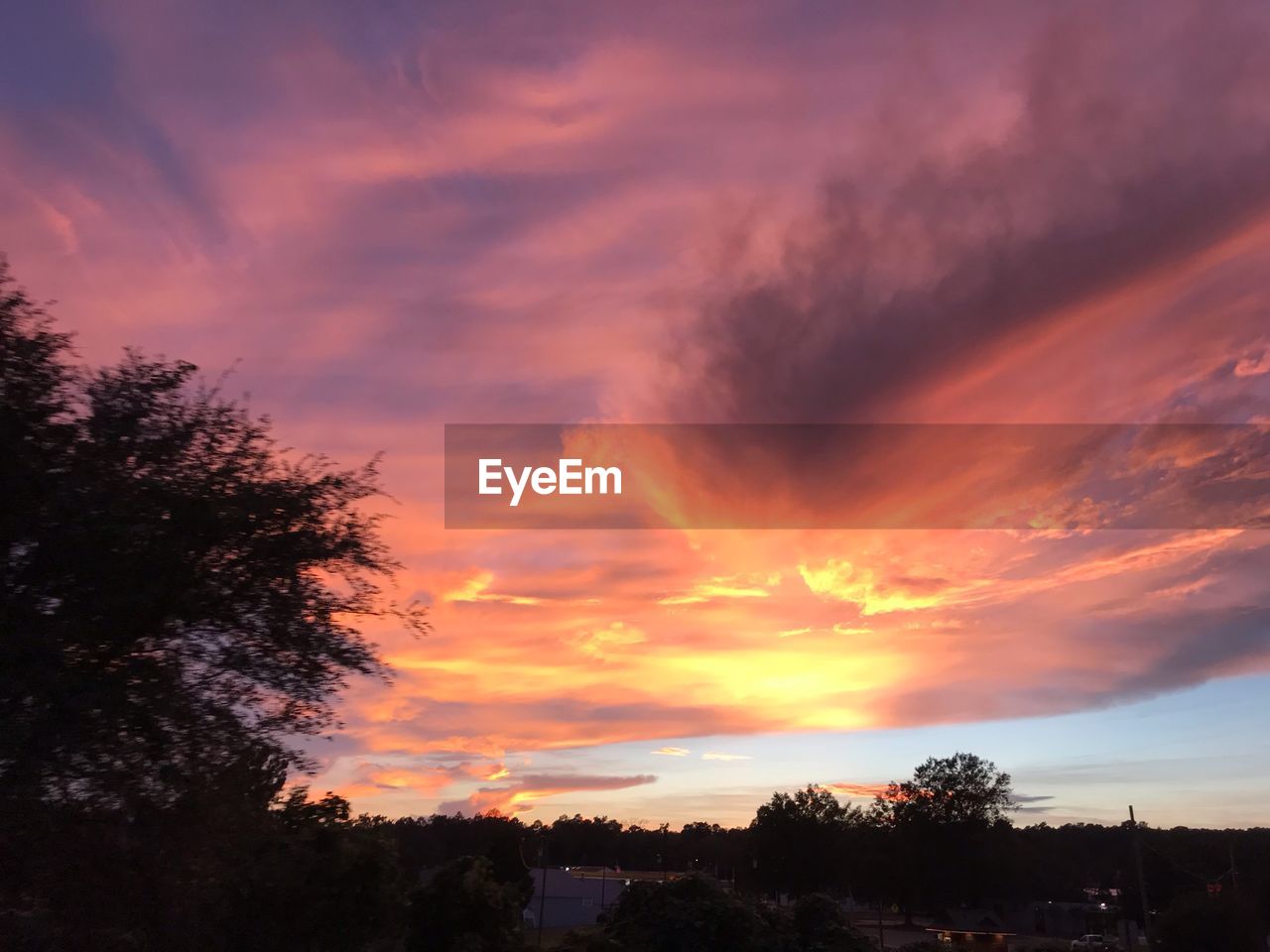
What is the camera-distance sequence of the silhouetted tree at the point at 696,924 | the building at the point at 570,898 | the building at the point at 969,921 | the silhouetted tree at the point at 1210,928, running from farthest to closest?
1. the building at the point at 969,921
2. the building at the point at 570,898
3. the silhouetted tree at the point at 1210,928
4. the silhouetted tree at the point at 696,924

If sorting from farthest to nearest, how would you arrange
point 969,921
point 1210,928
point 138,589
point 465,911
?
1. point 969,921
2. point 1210,928
3. point 465,911
4. point 138,589

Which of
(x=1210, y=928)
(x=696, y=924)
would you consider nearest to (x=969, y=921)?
(x=1210, y=928)

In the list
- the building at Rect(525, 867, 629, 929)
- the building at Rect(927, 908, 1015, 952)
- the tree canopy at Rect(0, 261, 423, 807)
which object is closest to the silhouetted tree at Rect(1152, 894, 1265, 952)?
the tree canopy at Rect(0, 261, 423, 807)

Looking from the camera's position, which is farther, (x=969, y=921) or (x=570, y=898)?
(x=969, y=921)

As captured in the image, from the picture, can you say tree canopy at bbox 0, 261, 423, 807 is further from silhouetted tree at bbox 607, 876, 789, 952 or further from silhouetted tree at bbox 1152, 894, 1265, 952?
silhouetted tree at bbox 1152, 894, 1265, 952

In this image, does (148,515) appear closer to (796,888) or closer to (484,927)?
(484,927)

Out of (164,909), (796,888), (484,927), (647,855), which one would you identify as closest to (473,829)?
(796,888)

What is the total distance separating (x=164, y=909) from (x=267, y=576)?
15.7 feet

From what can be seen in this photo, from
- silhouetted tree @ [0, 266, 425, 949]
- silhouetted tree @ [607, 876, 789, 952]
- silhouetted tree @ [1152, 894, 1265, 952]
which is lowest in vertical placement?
silhouetted tree @ [1152, 894, 1265, 952]

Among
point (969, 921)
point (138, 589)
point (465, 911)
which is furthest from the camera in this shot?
point (969, 921)

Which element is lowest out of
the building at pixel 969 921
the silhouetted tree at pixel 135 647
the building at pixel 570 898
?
the building at pixel 969 921

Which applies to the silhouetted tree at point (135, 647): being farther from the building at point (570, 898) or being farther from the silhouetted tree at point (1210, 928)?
the building at point (570, 898)

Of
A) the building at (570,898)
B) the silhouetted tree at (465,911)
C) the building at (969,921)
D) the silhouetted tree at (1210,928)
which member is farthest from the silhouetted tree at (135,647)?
the building at (969,921)

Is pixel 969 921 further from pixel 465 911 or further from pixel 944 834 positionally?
pixel 465 911
